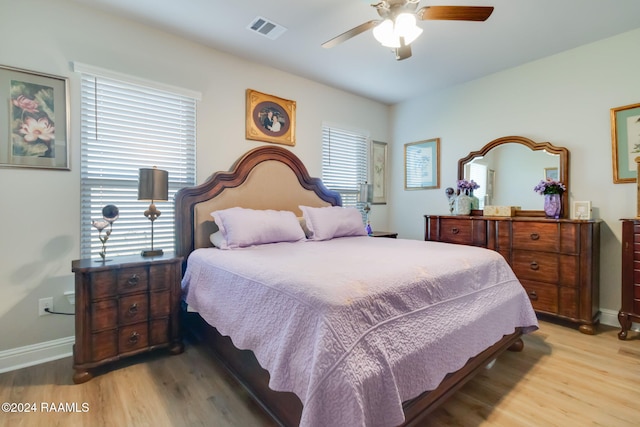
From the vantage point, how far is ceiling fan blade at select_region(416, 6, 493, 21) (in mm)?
1765

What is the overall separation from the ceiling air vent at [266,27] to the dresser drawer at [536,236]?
Result: 285cm

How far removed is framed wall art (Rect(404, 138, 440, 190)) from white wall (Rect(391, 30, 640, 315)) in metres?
0.10

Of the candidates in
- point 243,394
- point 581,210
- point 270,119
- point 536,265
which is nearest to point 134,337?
point 243,394

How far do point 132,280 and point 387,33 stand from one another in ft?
7.67

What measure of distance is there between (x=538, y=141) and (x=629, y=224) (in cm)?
118

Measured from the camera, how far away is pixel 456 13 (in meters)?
1.83

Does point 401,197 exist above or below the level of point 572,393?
above

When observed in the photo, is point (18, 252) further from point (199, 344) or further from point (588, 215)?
point (588, 215)

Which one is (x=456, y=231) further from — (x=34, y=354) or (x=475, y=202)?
(x=34, y=354)

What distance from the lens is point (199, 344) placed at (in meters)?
2.43

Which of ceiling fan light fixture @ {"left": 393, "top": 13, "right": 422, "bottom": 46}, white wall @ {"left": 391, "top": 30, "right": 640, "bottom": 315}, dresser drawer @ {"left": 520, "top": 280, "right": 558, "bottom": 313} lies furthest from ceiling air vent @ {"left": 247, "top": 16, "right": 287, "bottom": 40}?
dresser drawer @ {"left": 520, "top": 280, "right": 558, "bottom": 313}

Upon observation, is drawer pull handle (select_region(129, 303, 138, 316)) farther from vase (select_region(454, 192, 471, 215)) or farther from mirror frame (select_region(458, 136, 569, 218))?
mirror frame (select_region(458, 136, 569, 218))

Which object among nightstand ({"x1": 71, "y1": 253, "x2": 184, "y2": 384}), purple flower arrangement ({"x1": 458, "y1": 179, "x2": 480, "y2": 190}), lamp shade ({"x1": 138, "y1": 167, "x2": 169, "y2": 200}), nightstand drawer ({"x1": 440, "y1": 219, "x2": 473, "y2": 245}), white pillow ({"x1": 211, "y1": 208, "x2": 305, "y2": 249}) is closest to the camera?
nightstand ({"x1": 71, "y1": 253, "x2": 184, "y2": 384})

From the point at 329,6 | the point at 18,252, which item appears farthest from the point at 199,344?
the point at 329,6
